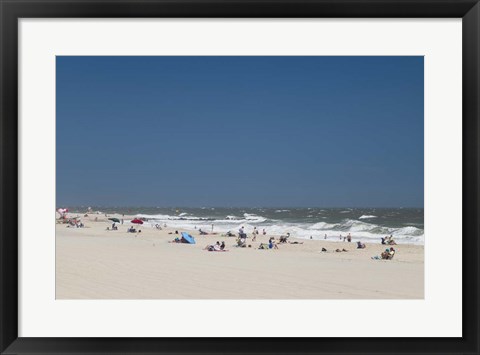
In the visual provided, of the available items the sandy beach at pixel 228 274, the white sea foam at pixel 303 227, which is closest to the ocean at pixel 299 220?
the white sea foam at pixel 303 227

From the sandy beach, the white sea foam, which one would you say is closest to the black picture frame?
the sandy beach

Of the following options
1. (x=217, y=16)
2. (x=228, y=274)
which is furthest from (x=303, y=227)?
(x=217, y=16)

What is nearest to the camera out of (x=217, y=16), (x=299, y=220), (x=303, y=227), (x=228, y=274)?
(x=217, y=16)

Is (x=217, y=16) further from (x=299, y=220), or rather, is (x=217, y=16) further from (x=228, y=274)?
(x=299, y=220)

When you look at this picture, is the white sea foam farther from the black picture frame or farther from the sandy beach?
the black picture frame

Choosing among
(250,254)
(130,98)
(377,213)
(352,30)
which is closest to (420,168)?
(352,30)

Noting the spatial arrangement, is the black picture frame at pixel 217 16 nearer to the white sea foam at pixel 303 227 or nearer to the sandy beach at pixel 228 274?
the sandy beach at pixel 228 274

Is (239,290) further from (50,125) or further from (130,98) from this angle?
(130,98)
